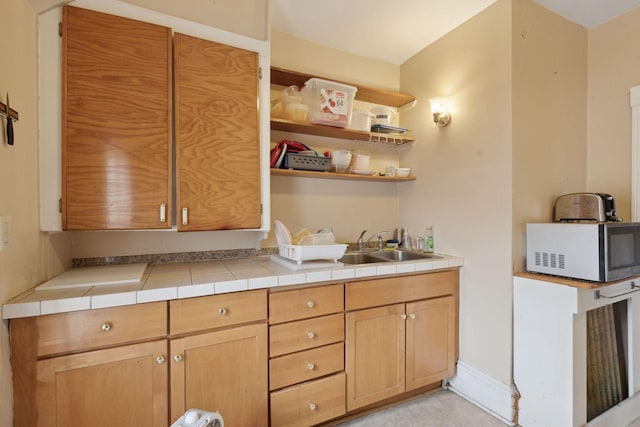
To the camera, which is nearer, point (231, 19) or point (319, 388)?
point (319, 388)

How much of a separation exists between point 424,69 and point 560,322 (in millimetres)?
1939

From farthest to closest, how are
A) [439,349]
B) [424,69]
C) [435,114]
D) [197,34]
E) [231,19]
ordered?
[424,69] < [435,114] < [439,349] < [231,19] < [197,34]

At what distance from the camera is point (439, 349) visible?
75.5 inches

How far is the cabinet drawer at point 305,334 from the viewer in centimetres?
146

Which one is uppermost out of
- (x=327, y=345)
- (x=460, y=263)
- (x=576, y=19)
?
(x=576, y=19)

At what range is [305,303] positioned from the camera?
5.00 ft

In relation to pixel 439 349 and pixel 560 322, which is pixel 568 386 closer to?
pixel 560 322

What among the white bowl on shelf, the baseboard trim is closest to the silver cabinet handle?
the white bowl on shelf

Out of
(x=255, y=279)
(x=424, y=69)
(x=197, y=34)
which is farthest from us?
(x=424, y=69)

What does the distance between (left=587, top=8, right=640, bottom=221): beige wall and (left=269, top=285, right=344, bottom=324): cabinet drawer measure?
6.40ft

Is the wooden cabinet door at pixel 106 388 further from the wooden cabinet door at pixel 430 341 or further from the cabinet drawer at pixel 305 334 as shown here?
the wooden cabinet door at pixel 430 341

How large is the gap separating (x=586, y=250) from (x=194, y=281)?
1939 mm

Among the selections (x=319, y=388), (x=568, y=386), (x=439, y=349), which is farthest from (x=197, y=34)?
(x=568, y=386)

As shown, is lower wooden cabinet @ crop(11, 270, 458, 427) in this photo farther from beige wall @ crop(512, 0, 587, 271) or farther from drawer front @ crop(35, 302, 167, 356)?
beige wall @ crop(512, 0, 587, 271)
